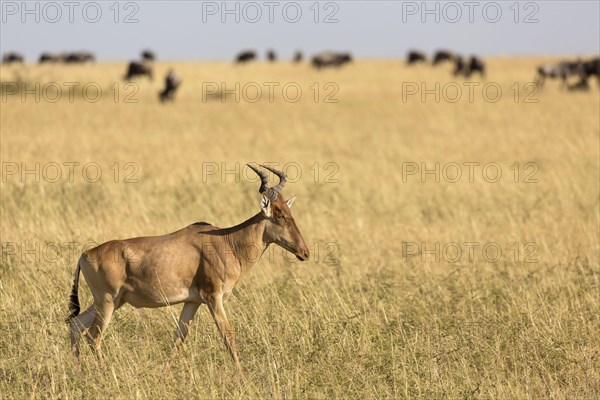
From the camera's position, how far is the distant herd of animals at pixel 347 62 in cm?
3550

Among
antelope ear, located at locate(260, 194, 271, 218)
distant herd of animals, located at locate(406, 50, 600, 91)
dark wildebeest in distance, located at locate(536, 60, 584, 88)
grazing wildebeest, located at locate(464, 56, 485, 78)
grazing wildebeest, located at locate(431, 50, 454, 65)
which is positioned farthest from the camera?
grazing wildebeest, located at locate(431, 50, 454, 65)

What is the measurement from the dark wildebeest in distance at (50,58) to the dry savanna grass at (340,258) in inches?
2199

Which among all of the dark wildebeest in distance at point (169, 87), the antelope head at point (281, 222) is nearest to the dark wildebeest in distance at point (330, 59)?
the dark wildebeest in distance at point (169, 87)

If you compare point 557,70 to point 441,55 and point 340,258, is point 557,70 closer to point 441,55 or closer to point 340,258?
point 441,55

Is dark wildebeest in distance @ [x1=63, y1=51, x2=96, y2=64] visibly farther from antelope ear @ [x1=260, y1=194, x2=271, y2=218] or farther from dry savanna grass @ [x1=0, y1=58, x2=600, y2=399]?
antelope ear @ [x1=260, y1=194, x2=271, y2=218]

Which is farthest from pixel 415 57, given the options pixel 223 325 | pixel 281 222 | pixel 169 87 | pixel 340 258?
pixel 223 325

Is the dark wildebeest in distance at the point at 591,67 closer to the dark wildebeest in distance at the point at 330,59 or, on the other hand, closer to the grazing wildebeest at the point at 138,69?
the grazing wildebeest at the point at 138,69

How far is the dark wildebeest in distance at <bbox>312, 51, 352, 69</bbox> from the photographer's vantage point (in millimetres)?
68500

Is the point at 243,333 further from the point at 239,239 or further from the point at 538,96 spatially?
the point at 538,96

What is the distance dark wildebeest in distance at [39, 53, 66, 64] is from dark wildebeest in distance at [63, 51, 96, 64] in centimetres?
40

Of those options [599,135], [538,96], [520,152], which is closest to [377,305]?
[520,152]

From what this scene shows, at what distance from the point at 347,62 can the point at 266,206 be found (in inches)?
2699

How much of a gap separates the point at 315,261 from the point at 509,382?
3493mm

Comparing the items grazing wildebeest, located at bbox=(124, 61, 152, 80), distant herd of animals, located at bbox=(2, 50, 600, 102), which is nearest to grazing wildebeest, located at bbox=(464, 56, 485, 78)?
distant herd of animals, located at bbox=(2, 50, 600, 102)
